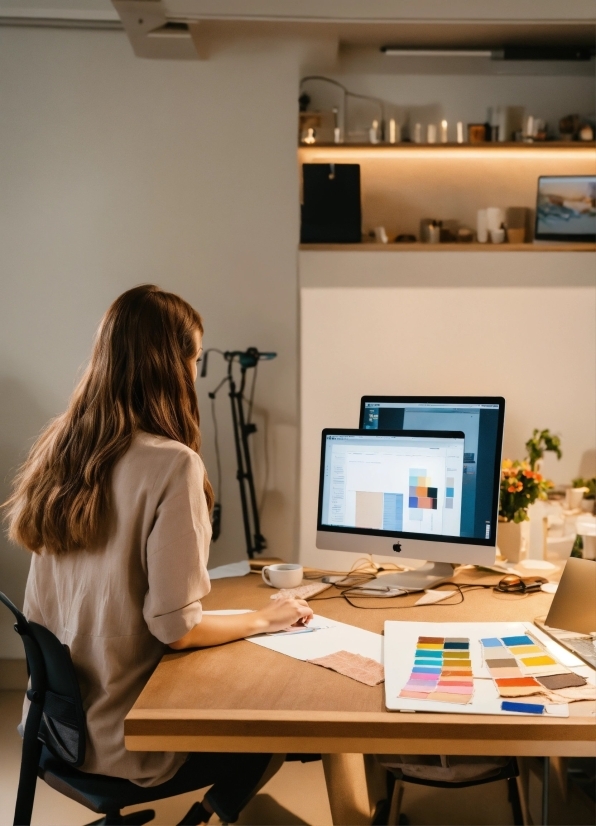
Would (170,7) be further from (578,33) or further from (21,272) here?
(578,33)

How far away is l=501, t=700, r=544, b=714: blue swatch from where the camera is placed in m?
1.20

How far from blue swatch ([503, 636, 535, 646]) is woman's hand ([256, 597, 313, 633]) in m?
0.42

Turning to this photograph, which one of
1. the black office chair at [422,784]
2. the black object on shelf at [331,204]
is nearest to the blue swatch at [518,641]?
the black office chair at [422,784]

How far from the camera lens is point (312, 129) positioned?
335 cm

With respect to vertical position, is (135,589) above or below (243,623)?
above

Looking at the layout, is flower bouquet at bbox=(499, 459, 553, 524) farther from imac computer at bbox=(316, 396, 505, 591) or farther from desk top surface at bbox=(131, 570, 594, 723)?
desk top surface at bbox=(131, 570, 594, 723)

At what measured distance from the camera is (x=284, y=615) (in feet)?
5.35

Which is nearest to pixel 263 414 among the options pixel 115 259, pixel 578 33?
pixel 115 259

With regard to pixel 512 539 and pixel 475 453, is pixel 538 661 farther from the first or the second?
Result: pixel 512 539

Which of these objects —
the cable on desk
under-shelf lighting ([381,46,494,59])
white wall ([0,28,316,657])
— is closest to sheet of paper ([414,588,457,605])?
the cable on desk

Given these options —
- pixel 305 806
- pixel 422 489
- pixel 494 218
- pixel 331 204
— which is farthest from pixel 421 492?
pixel 494 218

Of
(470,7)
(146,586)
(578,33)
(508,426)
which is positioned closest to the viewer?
(146,586)

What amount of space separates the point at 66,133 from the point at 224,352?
119cm

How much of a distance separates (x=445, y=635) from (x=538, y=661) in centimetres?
22
